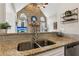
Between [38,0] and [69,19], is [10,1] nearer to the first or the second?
[38,0]

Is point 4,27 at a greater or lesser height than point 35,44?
greater

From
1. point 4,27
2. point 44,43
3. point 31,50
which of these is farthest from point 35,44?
point 4,27

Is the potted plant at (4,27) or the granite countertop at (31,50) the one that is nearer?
the granite countertop at (31,50)

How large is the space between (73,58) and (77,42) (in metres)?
0.18

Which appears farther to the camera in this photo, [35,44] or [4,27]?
[35,44]

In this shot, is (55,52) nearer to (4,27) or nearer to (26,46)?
(26,46)

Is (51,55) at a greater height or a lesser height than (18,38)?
lesser

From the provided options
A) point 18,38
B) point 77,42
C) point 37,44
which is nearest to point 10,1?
point 18,38

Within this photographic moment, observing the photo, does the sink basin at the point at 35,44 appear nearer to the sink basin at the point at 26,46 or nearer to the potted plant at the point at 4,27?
the sink basin at the point at 26,46

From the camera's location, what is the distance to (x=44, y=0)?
47.3 inches

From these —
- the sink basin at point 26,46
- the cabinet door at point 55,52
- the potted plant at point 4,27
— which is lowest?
the cabinet door at point 55,52

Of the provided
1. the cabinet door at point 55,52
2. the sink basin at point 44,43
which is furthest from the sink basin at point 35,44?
the cabinet door at point 55,52

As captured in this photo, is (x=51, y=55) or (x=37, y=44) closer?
(x=51, y=55)

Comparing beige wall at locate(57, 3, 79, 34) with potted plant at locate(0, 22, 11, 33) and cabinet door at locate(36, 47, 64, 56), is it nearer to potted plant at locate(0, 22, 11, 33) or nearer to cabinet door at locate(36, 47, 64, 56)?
cabinet door at locate(36, 47, 64, 56)
